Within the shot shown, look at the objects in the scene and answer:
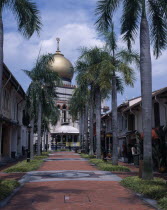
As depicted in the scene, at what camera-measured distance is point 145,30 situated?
508 inches

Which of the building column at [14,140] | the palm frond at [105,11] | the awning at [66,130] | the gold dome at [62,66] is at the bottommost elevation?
the building column at [14,140]

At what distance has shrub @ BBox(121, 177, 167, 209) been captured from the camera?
339 inches

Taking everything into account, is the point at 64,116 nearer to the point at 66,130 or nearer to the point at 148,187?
the point at 66,130

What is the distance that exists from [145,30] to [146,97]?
310cm

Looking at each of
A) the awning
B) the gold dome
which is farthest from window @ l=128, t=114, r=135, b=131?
the gold dome

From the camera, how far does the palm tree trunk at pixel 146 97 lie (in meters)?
11.9

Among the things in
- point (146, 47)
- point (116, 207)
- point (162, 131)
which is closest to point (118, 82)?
point (162, 131)

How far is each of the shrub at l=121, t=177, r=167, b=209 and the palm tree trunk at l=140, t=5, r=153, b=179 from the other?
72cm

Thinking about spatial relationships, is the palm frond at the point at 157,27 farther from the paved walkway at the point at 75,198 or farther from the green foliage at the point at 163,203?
the green foliage at the point at 163,203

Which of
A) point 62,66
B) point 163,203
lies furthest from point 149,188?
point 62,66

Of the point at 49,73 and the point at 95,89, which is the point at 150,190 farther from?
the point at 49,73

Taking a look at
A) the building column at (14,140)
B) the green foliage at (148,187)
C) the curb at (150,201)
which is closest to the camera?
the curb at (150,201)

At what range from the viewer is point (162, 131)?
18031 millimetres

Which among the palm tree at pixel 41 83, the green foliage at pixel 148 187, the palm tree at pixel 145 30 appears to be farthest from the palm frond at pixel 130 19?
the palm tree at pixel 41 83
